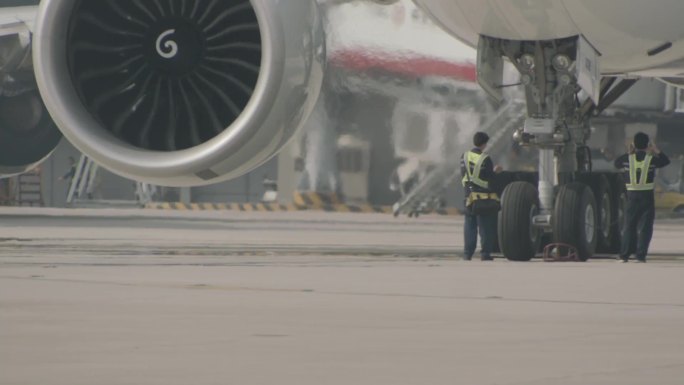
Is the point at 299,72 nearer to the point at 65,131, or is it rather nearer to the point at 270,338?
the point at 65,131

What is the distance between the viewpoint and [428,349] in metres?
6.86

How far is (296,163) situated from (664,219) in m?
5.99

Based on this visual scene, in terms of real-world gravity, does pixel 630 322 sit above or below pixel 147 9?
below

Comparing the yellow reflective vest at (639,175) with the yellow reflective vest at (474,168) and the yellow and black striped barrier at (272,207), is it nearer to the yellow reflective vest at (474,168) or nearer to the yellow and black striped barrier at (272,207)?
the yellow reflective vest at (474,168)

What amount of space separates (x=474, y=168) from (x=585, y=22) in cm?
190

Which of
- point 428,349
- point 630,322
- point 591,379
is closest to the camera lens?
point 591,379

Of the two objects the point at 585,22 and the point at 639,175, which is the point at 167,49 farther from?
the point at 639,175

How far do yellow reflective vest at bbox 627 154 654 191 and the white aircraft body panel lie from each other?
0.94 metres

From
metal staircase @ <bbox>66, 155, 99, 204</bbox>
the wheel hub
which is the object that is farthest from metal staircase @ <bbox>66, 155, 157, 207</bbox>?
the wheel hub

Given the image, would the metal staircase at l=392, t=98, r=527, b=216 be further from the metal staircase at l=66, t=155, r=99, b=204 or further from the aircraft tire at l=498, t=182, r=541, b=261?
the aircraft tire at l=498, t=182, r=541, b=261

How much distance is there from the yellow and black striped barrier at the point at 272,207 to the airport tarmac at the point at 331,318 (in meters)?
13.4

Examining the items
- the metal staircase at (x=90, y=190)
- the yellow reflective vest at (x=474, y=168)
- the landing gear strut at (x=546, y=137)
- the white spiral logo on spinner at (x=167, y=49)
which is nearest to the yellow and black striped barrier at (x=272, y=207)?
the metal staircase at (x=90, y=190)

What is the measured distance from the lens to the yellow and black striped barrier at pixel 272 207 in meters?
29.1

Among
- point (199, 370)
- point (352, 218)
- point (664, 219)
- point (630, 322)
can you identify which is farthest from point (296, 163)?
point (199, 370)
